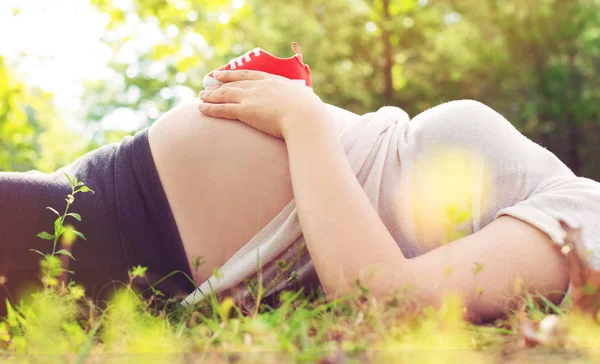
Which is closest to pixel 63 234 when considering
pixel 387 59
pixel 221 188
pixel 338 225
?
pixel 221 188

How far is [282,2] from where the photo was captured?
44.2 feet

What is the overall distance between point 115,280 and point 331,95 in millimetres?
11746

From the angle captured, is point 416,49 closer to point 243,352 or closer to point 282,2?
point 282,2

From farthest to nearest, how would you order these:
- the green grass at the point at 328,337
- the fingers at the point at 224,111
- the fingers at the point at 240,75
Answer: the fingers at the point at 240,75, the fingers at the point at 224,111, the green grass at the point at 328,337

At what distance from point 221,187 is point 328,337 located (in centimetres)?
75

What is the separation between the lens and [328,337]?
140cm

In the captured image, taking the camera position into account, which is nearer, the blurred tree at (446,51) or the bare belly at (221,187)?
the bare belly at (221,187)

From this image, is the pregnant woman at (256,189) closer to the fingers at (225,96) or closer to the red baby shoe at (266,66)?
the fingers at (225,96)

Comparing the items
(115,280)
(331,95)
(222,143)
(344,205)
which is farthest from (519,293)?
(331,95)

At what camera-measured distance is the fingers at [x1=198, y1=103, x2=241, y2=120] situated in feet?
6.72

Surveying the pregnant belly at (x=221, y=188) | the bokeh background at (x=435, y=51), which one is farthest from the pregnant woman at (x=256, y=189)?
the bokeh background at (x=435, y=51)

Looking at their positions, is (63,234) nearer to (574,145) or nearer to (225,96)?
(225,96)

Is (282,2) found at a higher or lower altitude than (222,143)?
higher

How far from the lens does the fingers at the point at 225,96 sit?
209 centimetres
